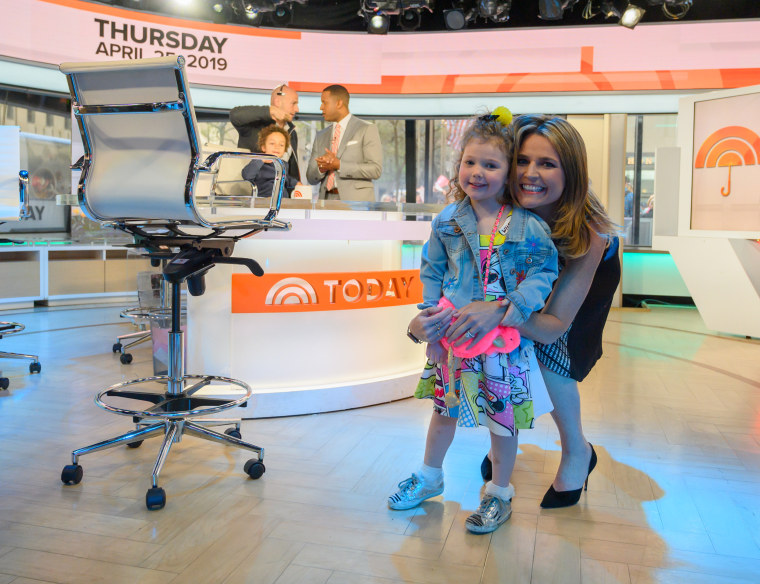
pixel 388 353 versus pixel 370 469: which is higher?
pixel 388 353

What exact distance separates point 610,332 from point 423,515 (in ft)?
14.6

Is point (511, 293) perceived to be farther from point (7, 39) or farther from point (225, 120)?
point (225, 120)

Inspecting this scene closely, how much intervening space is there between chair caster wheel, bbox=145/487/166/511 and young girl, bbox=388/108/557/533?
0.88 m

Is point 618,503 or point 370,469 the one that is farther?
point 370,469

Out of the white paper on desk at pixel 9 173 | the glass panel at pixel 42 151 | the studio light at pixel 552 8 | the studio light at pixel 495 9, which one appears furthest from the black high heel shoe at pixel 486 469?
the glass panel at pixel 42 151

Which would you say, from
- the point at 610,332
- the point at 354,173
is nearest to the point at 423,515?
the point at 354,173

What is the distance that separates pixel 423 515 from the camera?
209 centimetres

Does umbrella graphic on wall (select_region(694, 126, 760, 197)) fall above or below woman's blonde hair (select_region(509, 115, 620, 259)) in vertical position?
above

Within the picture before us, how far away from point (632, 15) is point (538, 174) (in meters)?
5.74

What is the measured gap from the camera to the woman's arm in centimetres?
196

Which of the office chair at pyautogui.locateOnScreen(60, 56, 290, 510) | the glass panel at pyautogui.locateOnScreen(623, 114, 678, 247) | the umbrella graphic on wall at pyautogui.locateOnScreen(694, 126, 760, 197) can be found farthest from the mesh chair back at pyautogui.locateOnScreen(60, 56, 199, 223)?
the glass panel at pyautogui.locateOnScreen(623, 114, 678, 247)

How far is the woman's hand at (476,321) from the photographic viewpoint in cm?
180

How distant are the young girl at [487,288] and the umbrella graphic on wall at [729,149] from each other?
4.80 m

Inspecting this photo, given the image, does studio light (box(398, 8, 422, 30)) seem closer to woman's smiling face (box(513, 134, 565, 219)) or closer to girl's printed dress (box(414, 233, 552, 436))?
woman's smiling face (box(513, 134, 565, 219))
